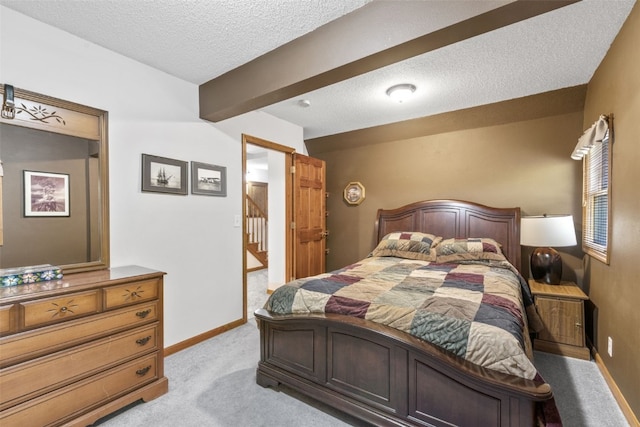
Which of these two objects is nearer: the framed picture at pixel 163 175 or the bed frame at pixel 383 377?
the bed frame at pixel 383 377

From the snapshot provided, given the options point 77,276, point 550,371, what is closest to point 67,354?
point 77,276

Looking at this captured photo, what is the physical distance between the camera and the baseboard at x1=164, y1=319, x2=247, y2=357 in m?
2.70

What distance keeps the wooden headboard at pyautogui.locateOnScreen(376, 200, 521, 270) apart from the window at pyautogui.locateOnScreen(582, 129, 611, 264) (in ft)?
1.94

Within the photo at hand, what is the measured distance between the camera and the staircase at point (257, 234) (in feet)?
21.9

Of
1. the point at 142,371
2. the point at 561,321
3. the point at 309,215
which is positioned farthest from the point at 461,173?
the point at 142,371

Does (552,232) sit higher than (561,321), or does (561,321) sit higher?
(552,232)

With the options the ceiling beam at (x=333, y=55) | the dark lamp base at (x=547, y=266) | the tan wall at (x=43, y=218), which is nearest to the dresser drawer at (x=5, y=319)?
the tan wall at (x=43, y=218)

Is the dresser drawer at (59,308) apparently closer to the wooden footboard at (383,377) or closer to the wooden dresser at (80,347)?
the wooden dresser at (80,347)

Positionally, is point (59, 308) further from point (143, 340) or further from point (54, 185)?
point (54, 185)

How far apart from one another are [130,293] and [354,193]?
10.9ft

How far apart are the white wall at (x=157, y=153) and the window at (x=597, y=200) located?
337 centimetres

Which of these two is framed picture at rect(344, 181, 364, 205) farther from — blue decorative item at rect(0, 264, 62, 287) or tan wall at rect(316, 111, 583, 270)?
blue decorative item at rect(0, 264, 62, 287)

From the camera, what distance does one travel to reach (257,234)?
6836 mm

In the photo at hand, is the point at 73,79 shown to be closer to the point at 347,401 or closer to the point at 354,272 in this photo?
the point at 354,272
